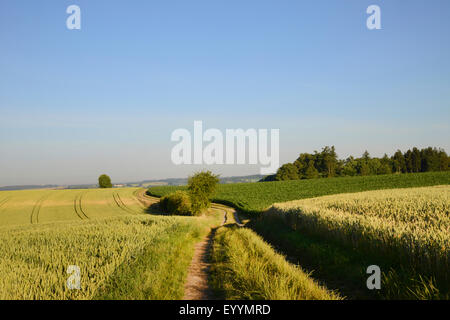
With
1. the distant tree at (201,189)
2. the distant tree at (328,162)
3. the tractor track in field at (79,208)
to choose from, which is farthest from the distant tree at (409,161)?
the tractor track in field at (79,208)

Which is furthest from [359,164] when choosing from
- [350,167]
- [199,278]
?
[199,278]

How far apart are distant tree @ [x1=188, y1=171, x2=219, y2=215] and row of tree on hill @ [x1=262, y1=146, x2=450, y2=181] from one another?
221 feet

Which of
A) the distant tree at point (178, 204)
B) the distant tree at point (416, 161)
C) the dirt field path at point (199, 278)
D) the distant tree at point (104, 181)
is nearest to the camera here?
the dirt field path at point (199, 278)

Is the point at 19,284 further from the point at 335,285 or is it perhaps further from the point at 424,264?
the point at 424,264

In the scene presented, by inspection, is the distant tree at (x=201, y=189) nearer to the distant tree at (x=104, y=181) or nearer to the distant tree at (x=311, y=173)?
the distant tree at (x=311, y=173)

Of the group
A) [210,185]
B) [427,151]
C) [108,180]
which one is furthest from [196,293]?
[427,151]

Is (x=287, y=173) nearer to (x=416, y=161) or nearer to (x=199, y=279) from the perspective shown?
(x=416, y=161)

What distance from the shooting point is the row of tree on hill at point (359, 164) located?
107 meters

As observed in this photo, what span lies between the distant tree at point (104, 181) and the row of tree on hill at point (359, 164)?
249ft

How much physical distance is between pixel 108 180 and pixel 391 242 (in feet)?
381

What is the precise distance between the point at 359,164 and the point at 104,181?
12423 centimetres

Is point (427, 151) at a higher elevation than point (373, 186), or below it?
higher

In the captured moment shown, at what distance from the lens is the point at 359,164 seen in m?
120
